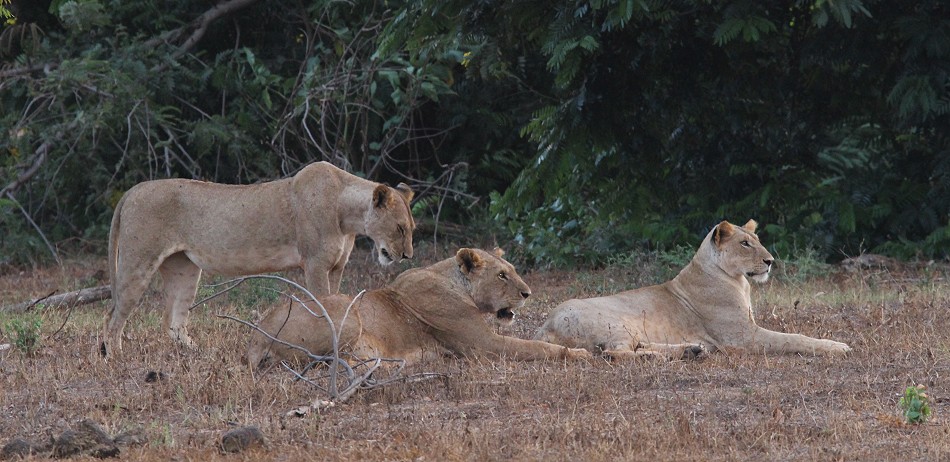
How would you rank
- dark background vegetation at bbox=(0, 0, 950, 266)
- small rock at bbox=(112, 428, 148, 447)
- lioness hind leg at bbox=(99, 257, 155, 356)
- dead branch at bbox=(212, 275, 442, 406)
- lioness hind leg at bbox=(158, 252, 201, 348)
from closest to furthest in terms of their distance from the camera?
small rock at bbox=(112, 428, 148, 447) → dead branch at bbox=(212, 275, 442, 406) → lioness hind leg at bbox=(99, 257, 155, 356) → lioness hind leg at bbox=(158, 252, 201, 348) → dark background vegetation at bbox=(0, 0, 950, 266)

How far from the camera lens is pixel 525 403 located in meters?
6.52

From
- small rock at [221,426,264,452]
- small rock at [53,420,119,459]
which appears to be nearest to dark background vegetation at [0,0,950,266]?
small rock at [221,426,264,452]

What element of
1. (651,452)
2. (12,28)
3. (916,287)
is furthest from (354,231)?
(12,28)

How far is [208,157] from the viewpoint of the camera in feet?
55.1

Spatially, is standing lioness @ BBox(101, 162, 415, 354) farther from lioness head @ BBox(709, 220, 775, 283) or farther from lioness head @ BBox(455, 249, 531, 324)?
lioness head @ BBox(709, 220, 775, 283)

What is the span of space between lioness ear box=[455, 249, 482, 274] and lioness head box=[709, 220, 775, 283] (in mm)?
1661

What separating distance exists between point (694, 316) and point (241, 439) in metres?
3.82

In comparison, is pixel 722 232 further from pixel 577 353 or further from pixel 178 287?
pixel 178 287

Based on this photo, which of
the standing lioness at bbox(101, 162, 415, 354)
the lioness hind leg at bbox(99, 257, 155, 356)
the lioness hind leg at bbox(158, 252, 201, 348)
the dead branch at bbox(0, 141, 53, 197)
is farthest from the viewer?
the dead branch at bbox(0, 141, 53, 197)

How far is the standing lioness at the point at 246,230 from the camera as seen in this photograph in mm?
9133

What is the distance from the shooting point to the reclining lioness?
300 inches

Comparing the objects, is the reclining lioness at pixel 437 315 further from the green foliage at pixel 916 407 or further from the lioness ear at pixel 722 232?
the green foliage at pixel 916 407

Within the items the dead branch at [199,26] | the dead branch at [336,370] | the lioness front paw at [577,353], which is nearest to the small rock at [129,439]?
the dead branch at [336,370]

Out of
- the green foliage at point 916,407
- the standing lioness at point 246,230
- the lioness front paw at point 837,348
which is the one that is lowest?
the standing lioness at point 246,230
